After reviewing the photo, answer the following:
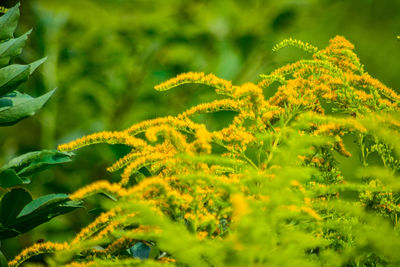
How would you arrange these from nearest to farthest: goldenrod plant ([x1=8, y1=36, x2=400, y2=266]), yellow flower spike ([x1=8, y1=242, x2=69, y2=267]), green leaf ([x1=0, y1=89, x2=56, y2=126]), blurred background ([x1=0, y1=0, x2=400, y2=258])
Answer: goldenrod plant ([x1=8, y1=36, x2=400, y2=266]) < yellow flower spike ([x1=8, y1=242, x2=69, y2=267]) < green leaf ([x1=0, y1=89, x2=56, y2=126]) < blurred background ([x1=0, y1=0, x2=400, y2=258])

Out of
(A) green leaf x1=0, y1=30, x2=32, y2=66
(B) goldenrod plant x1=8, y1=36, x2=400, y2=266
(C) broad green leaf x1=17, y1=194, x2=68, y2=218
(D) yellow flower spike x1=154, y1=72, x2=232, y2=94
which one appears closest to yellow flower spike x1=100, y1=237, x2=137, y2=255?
(B) goldenrod plant x1=8, y1=36, x2=400, y2=266

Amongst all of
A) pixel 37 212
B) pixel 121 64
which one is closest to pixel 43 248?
pixel 37 212

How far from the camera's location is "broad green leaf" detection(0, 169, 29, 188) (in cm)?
73

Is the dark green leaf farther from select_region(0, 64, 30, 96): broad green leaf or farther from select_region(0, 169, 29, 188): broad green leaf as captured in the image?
select_region(0, 64, 30, 96): broad green leaf

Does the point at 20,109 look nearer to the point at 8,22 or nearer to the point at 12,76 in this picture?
the point at 12,76

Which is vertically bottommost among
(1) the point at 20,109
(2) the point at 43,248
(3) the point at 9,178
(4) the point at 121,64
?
(2) the point at 43,248

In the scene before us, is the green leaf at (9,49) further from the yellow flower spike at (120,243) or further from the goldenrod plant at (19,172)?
the yellow flower spike at (120,243)

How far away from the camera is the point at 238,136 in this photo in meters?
0.71

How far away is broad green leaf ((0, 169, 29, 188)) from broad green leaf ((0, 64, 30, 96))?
13cm

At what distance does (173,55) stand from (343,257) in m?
0.86

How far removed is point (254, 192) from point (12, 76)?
422mm

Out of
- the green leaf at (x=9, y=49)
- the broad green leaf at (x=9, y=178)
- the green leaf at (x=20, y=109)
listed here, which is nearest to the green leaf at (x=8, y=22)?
the green leaf at (x=9, y=49)

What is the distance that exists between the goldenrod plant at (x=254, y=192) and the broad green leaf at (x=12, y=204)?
8cm

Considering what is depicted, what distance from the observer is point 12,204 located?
0.74m
